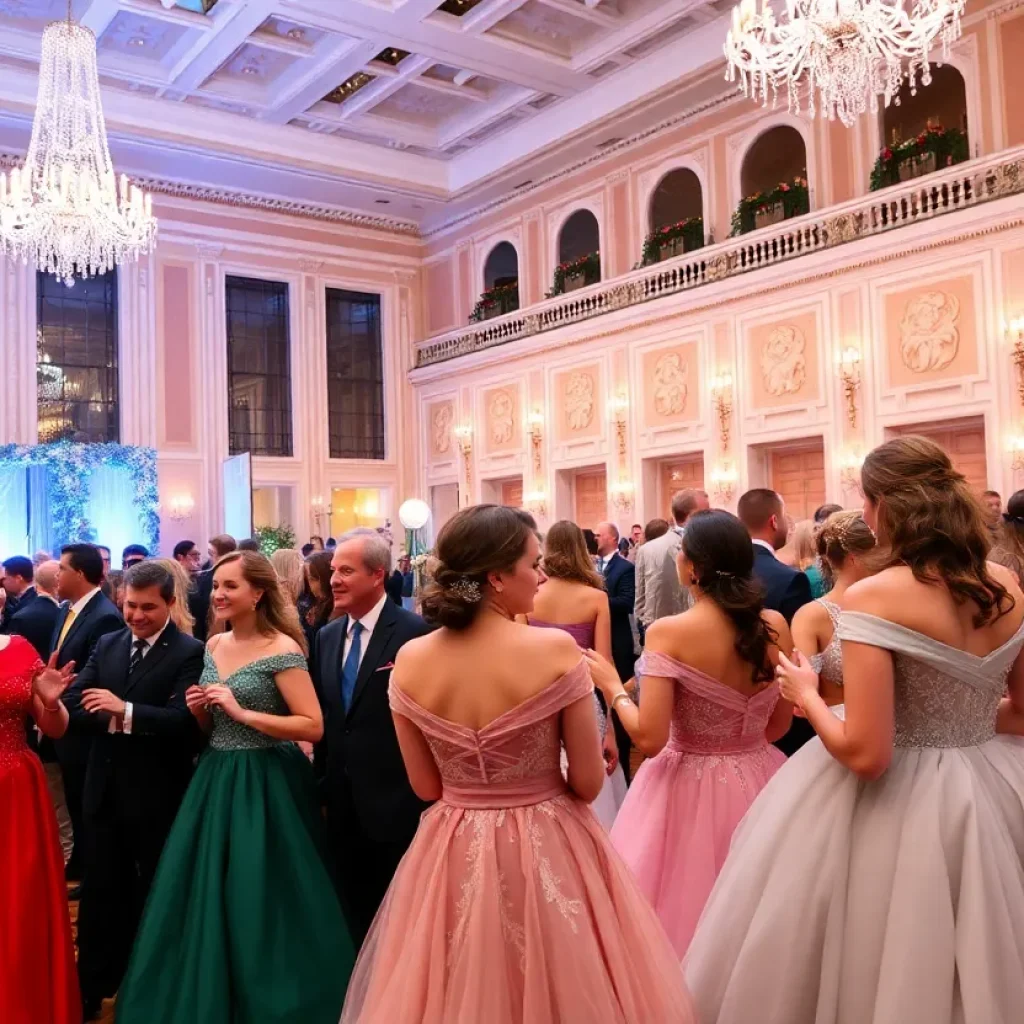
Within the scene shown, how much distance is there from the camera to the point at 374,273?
1836 centimetres

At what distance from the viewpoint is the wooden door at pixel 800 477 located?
500 inches

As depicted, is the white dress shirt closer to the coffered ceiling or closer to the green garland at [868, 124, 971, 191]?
the green garland at [868, 124, 971, 191]

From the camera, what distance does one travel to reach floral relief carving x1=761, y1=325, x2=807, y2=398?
40.5ft

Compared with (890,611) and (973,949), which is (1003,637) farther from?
(973,949)

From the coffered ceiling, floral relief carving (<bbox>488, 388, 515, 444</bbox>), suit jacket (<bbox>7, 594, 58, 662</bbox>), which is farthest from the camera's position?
floral relief carving (<bbox>488, 388, 515, 444</bbox>)

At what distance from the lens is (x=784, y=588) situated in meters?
4.17

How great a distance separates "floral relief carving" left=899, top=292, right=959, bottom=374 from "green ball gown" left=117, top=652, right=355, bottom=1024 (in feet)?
31.4

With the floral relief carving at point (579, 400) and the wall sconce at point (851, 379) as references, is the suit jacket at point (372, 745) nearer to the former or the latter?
the wall sconce at point (851, 379)

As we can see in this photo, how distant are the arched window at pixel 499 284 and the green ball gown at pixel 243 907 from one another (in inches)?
562

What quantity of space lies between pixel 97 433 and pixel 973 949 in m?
15.8

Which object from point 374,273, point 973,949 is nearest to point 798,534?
point 973,949

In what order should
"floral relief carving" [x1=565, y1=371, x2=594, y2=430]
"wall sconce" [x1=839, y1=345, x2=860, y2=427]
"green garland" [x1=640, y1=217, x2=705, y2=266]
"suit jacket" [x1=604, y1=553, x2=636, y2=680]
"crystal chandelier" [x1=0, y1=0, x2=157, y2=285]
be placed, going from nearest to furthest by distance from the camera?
"suit jacket" [x1=604, y1=553, x2=636, y2=680] < "crystal chandelier" [x1=0, y1=0, x2=157, y2=285] < "wall sconce" [x1=839, y1=345, x2=860, y2=427] < "green garland" [x1=640, y1=217, x2=705, y2=266] < "floral relief carving" [x1=565, y1=371, x2=594, y2=430]

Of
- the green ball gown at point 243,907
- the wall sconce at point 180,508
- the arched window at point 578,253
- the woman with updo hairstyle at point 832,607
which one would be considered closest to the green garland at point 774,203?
the arched window at point 578,253

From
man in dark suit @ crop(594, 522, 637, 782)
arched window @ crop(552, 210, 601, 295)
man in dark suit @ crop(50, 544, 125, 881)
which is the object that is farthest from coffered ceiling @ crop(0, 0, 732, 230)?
man in dark suit @ crop(50, 544, 125, 881)
